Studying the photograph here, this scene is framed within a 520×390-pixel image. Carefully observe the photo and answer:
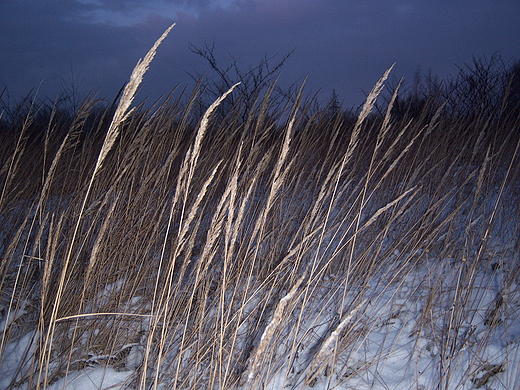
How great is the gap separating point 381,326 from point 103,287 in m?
1.57

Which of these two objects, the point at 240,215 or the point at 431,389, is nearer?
the point at 240,215

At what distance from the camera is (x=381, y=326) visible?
1.98 meters

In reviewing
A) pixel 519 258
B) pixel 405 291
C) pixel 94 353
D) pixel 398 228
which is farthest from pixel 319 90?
pixel 94 353

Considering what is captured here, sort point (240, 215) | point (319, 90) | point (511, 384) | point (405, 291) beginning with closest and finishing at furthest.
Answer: point (240, 215) → point (511, 384) → point (405, 291) → point (319, 90)

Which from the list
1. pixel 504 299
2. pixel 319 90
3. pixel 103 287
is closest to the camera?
pixel 504 299

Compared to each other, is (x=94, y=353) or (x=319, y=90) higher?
(x=319, y=90)

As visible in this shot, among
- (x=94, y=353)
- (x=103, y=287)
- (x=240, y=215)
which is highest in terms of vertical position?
(x=240, y=215)

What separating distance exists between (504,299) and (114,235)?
6.99 feet

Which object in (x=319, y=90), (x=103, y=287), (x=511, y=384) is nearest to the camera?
(x=511, y=384)

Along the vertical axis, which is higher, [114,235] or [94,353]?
[114,235]

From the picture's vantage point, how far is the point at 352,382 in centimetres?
162

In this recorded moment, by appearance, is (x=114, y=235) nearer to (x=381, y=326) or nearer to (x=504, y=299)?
(x=381, y=326)

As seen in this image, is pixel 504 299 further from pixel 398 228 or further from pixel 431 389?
pixel 398 228

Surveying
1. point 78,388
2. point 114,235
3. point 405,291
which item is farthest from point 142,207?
point 405,291
